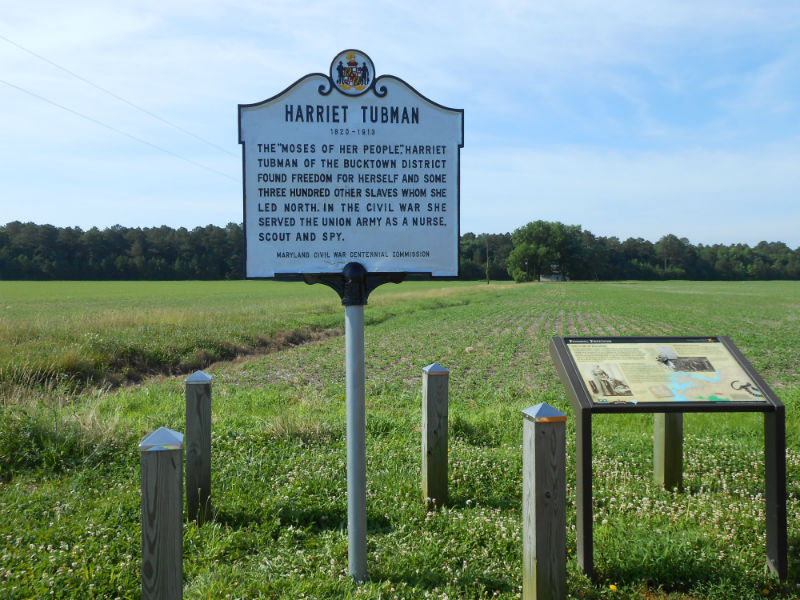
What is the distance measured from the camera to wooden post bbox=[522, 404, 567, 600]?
2.91 metres

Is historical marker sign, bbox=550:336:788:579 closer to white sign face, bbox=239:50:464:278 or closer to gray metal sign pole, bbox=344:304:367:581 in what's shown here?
white sign face, bbox=239:50:464:278

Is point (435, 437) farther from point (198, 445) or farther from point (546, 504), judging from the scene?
point (198, 445)

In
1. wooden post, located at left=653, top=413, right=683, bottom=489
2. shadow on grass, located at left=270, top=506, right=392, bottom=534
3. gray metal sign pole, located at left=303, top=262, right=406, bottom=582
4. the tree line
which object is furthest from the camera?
the tree line

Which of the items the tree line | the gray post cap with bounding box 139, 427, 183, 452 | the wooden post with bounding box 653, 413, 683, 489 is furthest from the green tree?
the gray post cap with bounding box 139, 427, 183, 452

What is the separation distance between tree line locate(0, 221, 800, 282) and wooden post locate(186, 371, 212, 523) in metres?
76.0

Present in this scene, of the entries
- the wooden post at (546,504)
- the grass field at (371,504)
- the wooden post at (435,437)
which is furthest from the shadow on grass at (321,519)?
the wooden post at (546,504)

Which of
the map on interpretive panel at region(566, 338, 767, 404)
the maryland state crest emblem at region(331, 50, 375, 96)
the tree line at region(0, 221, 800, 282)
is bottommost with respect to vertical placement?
the map on interpretive panel at region(566, 338, 767, 404)

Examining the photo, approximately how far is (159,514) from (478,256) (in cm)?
15197

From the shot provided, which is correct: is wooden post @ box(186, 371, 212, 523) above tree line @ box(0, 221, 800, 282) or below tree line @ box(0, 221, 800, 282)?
below

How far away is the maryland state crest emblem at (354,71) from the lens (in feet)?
11.4

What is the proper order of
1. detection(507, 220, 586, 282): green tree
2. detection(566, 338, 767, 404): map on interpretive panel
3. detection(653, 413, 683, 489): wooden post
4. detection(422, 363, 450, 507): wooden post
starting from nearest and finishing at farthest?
1. detection(566, 338, 767, 404): map on interpretive panel
2. detection(422, 363, 450, 507): wooden post
3. detection(653, 413, 683, 489): wooden post
4. detection(507, 220, 586, 282): green tree

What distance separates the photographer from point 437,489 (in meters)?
4.41

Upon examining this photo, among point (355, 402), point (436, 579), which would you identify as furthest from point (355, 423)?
point (436, 579)

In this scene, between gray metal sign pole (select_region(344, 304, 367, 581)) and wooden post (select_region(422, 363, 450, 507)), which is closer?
gray metal sign pole (select_region(344, 304, 367, 581))
